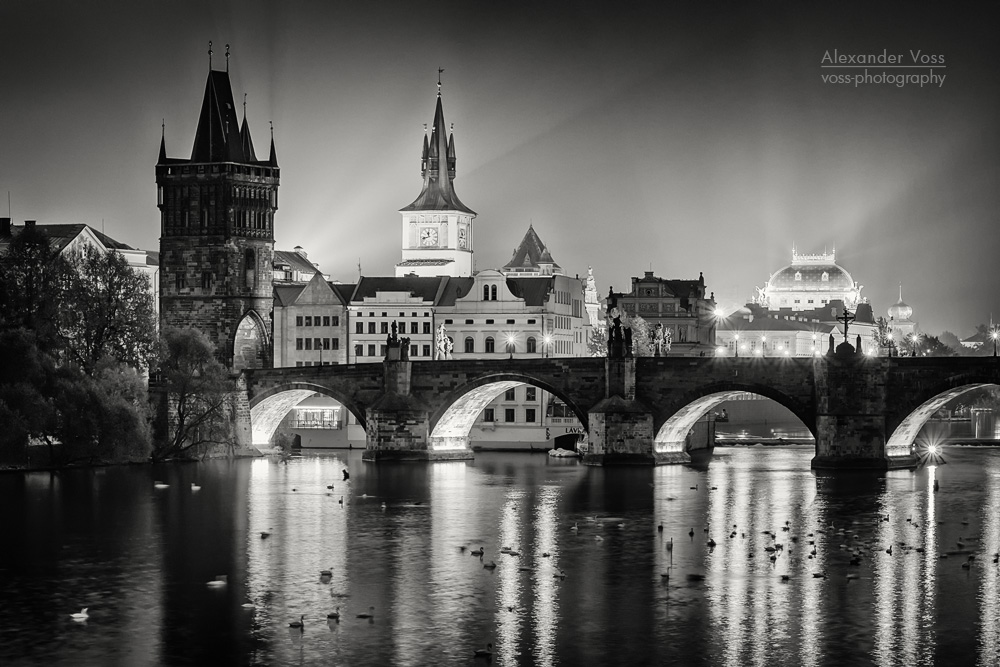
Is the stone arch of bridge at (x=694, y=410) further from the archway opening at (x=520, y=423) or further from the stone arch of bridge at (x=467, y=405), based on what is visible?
the archway opening at (x=520, y=423)

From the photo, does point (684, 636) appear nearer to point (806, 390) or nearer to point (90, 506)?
point (90, 506)

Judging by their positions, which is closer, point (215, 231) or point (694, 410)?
point (694, 410)

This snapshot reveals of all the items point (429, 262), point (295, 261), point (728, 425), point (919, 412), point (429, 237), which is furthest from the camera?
point (295, 261)

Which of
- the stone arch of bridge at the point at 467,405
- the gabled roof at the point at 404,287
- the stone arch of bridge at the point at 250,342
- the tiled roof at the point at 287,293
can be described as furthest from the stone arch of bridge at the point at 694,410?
the tiled roof at the point at 287,293

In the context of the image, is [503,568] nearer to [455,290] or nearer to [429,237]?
[455,290]

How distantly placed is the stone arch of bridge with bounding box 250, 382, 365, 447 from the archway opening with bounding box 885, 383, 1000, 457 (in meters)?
26.7

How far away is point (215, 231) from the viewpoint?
111062mm

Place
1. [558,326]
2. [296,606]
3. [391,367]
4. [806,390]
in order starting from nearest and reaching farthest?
[296,606] < [806,390] < [391,367] < [558,326]

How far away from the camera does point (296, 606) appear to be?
51.1 meters

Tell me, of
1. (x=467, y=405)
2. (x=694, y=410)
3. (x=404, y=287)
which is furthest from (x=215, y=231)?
(x=694, y=410)

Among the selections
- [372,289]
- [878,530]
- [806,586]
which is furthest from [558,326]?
[806,586]

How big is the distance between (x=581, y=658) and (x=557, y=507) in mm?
28081

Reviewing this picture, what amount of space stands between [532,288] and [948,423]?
3825 centimetres

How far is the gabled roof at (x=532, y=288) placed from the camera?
124m
